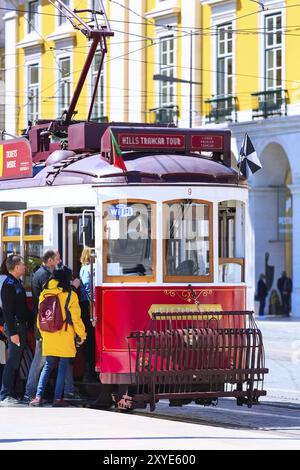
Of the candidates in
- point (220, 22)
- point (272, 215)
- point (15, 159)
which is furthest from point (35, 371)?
point (220, 22)

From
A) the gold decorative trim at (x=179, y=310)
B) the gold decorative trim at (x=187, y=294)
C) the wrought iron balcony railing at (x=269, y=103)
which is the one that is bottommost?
the gold decorative trim at (x=179, y=310)

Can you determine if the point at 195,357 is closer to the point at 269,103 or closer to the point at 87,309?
the point at 87,309

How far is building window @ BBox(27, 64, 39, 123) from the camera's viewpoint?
5406 centimetres

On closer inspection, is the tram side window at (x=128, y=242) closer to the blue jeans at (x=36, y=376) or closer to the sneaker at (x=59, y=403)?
the blue jeans at (x=36, y=376)

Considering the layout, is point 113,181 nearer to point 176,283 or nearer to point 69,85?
point 176,283

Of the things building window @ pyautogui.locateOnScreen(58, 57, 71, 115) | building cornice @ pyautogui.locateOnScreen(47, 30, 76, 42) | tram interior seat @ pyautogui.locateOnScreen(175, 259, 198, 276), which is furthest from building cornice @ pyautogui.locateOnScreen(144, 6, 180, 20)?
tram interior seat @ pyautogui.locateOnScreen(175, 259, 198, 276)

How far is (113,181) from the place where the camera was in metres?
15.5

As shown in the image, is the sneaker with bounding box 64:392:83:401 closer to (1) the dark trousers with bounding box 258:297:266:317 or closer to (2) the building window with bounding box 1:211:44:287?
(2) the building window with bounding box 1:211:44:287

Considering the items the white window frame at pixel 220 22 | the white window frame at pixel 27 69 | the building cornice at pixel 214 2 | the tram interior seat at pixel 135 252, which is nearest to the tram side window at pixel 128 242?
the tram interior seat at pixel 135 252

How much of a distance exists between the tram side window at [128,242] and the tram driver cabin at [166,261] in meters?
0.01

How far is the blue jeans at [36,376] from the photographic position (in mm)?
Answer: 16078

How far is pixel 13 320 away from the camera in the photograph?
16344mm

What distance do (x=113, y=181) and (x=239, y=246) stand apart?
170 cm

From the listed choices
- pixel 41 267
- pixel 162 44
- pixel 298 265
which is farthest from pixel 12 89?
pixel 41 267
